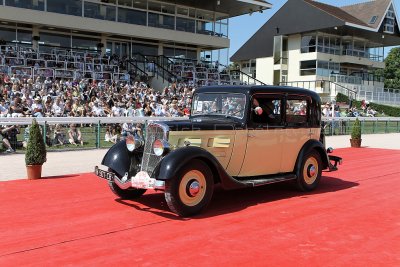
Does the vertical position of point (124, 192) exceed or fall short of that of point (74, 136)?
it falls short

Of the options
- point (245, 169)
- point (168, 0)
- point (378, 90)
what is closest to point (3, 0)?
point (168, 0)

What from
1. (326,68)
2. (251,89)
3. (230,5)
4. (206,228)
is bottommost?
(206,228)

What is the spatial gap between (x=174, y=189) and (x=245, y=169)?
5.57 feet

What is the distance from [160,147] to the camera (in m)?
6.39

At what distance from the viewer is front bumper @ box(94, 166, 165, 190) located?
19.9 feet

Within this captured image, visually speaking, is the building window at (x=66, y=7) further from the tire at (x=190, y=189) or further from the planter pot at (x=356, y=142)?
the tire at (x=190, y=189)

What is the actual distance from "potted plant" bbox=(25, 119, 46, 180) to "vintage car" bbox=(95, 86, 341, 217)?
2.47 meters

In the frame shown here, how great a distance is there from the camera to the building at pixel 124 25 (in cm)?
2645

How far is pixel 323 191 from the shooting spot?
8.40 metres

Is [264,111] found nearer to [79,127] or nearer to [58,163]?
[58,163]

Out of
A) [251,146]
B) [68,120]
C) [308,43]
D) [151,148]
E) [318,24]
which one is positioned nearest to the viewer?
[151,148]

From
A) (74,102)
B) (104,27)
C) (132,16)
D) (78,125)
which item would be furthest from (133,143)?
(132,16)

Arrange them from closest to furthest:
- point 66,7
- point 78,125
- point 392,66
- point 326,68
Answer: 1. point 78,125
2. point 66,7
3. point 326,68
4. point 392,66

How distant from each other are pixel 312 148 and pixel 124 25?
24103 millimetres
